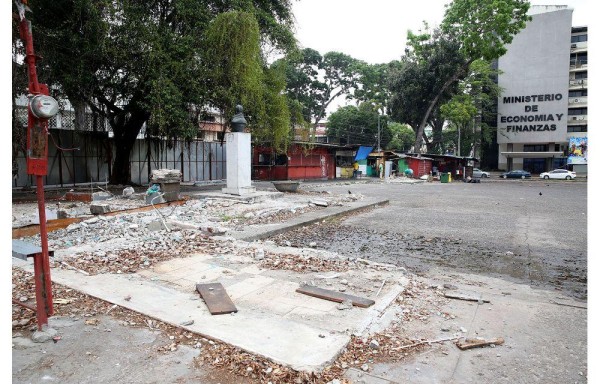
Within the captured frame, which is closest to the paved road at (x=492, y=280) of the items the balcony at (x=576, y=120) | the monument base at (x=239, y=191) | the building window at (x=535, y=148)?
the monument base at (x=239, y=191)

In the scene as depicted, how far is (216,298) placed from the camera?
4289 millimetres

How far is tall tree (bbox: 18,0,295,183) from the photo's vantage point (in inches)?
521

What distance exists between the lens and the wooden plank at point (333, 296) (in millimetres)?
4266

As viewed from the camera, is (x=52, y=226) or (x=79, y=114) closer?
(x=52, y=226)

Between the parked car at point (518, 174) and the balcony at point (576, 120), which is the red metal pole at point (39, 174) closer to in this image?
the parked car at point (518, 174)

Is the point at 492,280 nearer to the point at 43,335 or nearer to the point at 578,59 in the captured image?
the point at 43,335

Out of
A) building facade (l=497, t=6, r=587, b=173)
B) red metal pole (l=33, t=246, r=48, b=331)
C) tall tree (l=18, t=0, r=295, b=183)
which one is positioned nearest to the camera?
red metal pole (l=33, t=246, r=48, b=331)

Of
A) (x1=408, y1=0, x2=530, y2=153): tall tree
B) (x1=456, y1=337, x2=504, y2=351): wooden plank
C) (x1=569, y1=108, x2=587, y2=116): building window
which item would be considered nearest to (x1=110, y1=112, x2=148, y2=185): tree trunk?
(x1=456, y1=337, x2=504, y2=351): wooden plank

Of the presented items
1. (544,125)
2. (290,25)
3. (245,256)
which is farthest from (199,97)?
(544,125)

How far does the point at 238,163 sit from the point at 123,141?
889 centimetres

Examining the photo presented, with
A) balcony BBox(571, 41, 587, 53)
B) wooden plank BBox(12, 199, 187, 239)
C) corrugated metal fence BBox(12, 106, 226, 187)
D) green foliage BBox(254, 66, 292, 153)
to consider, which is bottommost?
wooden plank BBox(12, 199, 187, 239)

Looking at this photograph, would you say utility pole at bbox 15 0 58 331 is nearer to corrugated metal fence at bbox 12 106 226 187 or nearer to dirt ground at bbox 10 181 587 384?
dirt ground at bbox 10 181 587 384

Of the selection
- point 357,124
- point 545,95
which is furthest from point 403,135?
point 545,95

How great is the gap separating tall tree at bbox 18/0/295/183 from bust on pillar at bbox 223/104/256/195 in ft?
9.35
